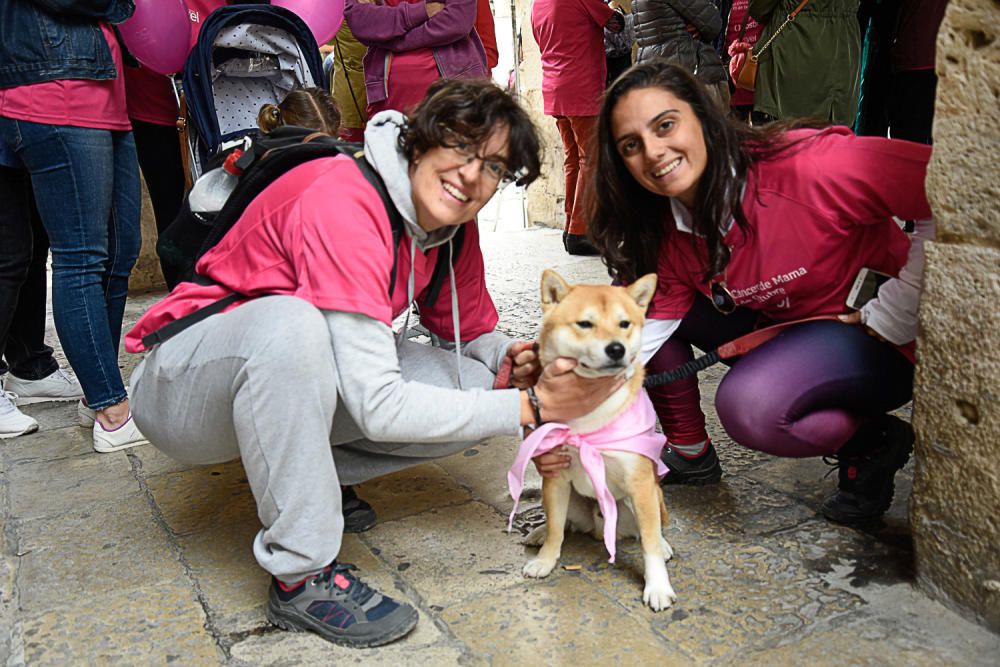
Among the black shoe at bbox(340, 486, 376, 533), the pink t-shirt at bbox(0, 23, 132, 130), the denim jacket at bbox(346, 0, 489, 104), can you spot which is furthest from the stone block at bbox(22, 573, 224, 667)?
the denim jacket at bbox(346, 0, 489, 104)

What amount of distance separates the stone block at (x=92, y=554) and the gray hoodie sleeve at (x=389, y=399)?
840 millimetres

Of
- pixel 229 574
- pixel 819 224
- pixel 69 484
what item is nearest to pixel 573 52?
pixel 819 224

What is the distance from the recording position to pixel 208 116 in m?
3.15

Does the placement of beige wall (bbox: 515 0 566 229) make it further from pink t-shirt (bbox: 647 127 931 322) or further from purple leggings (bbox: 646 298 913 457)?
purple leggings (bbox: 646 298 913 457)

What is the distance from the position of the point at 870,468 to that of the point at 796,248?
634 millimetres

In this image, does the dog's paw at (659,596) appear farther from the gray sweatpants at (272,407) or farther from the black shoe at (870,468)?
the gray sweatpants at (272,407)

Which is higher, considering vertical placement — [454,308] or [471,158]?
[471,158]

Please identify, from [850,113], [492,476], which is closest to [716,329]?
[492,476]

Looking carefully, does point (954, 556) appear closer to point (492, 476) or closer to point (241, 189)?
point (492, 476)

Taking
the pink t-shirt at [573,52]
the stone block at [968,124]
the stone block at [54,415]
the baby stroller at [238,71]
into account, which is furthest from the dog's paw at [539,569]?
the pink t-shirt at [573,52]

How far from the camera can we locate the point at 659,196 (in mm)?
2506

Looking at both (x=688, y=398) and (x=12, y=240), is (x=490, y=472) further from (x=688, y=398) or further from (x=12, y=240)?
(x=12, y=240)

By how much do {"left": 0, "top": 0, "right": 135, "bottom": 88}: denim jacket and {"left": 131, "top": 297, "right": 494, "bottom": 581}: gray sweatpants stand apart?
1.34 meters

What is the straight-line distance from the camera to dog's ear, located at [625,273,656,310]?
2080 millimetres
